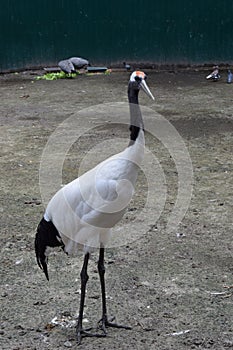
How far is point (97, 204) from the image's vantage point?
14.4ft

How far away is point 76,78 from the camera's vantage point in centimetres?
1440

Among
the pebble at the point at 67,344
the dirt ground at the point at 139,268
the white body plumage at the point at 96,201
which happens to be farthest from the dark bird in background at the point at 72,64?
the pebble at the point at 67,344

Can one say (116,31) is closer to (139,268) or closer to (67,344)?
(139,268)

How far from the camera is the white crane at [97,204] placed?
14.2ft

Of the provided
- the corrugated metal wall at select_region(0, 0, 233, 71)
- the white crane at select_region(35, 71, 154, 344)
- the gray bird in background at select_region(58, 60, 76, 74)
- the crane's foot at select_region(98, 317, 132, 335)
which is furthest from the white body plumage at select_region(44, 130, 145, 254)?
the corrugated metal wall at select_region(0, 0, 233, 71)

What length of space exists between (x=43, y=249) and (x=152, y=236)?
5.65 feet

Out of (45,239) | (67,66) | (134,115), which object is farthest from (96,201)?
(67,66)

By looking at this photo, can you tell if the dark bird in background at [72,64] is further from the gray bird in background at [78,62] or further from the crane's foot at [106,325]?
the crane's foot at [106,325]

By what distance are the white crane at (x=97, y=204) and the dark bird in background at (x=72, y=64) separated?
402 inches

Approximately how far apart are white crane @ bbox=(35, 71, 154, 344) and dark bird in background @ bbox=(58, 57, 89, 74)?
10.2 metres

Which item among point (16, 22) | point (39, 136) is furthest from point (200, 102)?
point (16, 22)

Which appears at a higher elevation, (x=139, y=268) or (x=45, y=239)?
(x=45, y=239)

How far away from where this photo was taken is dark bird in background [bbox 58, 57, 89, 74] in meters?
14.6

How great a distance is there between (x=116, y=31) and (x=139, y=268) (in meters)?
10.7
